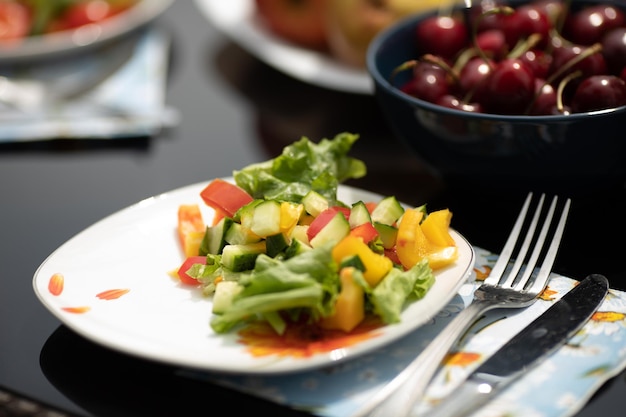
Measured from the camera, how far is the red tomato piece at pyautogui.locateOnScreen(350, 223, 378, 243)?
2.81 feet

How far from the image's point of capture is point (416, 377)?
75 cm

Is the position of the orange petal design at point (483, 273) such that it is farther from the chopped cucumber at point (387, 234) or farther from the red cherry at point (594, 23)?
the red cherry at point (594, 23)

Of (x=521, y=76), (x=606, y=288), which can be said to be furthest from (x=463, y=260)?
(x=521, y=76)

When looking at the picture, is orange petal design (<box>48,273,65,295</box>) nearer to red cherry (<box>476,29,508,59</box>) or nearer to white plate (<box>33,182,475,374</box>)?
white plate (<box>33,182,475,374</box>)

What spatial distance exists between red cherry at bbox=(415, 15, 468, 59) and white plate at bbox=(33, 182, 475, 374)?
10.9 inches

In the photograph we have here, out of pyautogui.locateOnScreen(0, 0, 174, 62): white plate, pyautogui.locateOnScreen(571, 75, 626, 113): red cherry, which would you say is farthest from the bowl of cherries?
pyautogui.locateOnScreen(0, 0, 174, 62): white plate

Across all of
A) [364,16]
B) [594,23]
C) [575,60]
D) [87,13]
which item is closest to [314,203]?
[575,60]

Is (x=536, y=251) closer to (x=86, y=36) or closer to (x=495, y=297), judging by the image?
(x=495, y=297)

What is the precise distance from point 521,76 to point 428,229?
0.79 feet

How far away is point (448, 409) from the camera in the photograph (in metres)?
0.72

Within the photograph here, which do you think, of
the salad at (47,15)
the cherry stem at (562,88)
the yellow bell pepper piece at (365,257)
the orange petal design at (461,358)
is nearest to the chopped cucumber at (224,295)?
the yellow bell pepper piece at (365,257)

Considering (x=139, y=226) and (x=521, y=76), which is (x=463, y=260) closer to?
(x=521, y=76)

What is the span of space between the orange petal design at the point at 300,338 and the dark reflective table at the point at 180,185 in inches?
2.1

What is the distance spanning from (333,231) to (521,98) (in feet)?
1.03
